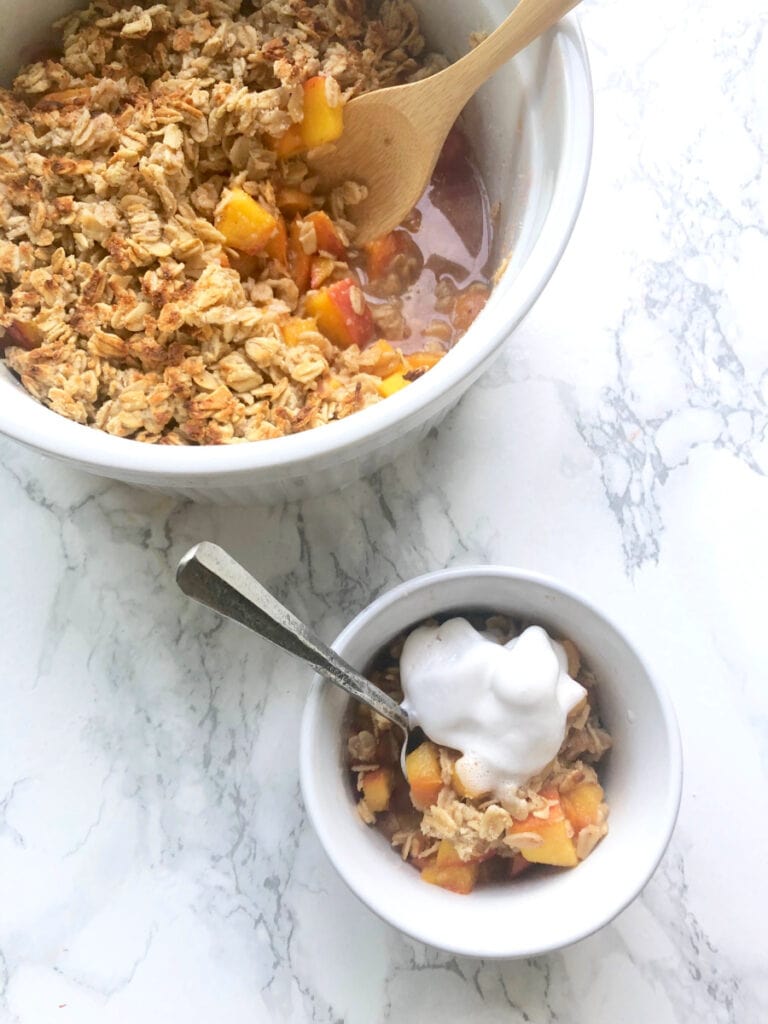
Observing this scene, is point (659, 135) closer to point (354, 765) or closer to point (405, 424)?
point (405, 424)

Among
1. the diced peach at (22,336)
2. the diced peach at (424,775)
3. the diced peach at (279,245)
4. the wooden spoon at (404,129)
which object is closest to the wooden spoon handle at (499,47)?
the wooden spoon at (404,129)

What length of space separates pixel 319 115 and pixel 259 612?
1.72ft

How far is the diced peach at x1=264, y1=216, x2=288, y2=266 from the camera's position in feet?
3.61

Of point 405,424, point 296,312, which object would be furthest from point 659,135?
point 405,424

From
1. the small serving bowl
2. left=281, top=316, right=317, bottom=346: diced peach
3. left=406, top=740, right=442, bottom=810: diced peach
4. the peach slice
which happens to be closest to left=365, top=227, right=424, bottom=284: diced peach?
left=281, top=316, right=317, bottom=346: diced peach

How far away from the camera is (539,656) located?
1028 millimetres

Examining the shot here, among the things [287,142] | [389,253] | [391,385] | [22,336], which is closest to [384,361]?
[391,385]

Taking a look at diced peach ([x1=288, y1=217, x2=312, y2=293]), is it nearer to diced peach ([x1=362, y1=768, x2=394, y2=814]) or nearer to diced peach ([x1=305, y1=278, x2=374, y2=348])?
diced peach ([x1=305, y1=278, x2=374, y2=348])

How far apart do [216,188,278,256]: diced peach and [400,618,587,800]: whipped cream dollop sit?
18.6 inches

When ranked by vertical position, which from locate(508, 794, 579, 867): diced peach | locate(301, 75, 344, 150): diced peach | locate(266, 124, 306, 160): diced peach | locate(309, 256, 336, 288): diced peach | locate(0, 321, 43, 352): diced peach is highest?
locate(301, 75, 344, 150): diced peach

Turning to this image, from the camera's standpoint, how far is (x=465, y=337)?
36.6 inches

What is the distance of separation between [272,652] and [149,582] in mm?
167

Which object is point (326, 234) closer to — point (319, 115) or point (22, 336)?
point (319, 115)

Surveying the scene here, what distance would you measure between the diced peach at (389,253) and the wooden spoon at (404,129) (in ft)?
0.04
